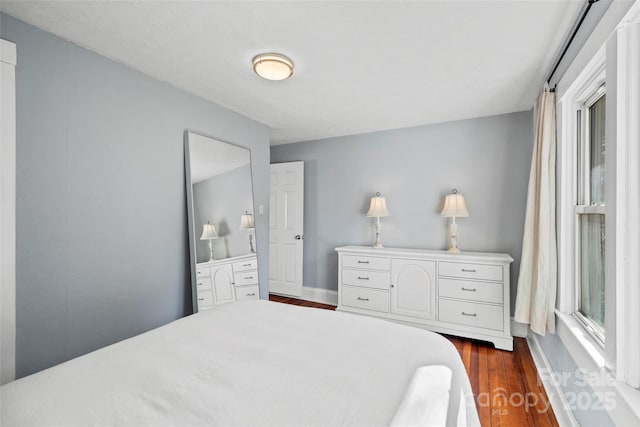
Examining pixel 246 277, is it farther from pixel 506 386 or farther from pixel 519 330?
pixel 519 330

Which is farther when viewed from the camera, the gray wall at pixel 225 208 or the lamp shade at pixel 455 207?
the lamp shade at pixel 455 207

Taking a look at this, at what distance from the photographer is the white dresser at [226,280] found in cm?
264

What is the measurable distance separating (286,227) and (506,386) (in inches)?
124

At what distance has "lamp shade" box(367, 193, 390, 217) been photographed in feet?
12.0

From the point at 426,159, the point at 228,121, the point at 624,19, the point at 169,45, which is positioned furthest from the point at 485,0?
the point at 228,121

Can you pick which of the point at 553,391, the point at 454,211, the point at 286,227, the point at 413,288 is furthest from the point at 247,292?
the point at 553,391

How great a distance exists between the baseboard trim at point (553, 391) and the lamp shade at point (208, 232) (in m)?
2.76

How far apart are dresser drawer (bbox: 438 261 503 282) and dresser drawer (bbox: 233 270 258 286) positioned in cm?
195

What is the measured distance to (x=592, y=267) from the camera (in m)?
1.70

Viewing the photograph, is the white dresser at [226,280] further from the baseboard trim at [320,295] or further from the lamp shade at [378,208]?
the lamp shade at [378,208]

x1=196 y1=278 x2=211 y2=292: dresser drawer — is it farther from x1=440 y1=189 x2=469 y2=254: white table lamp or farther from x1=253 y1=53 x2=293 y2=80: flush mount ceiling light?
x1=440 y1=189 x2=469 y2=254: white table lamp

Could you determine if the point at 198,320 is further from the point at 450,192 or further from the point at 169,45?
the point at 450,192

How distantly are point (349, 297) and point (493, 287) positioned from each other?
154 cm

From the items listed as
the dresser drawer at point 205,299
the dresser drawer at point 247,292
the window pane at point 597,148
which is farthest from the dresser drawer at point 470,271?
the dresser drawer at point 205,299
